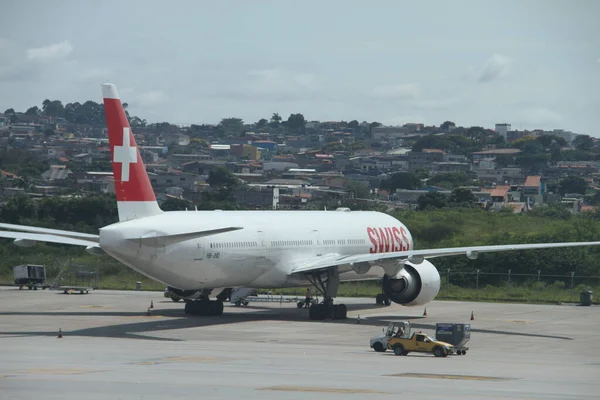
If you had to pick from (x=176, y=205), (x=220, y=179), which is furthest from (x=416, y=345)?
(x=220, y=179)

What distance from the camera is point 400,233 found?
6297 centimetres

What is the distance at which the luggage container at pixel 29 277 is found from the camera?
7156cm

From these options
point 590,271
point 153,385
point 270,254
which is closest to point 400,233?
point 270,254

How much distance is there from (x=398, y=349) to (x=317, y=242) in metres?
17.0

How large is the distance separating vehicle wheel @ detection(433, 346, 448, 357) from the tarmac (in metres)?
0.28

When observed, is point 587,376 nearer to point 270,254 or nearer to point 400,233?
point 270,254

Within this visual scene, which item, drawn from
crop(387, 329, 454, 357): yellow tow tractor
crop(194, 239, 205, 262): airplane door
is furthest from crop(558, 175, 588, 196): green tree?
crop(387, 329, 454, 357): yellow tow tractor

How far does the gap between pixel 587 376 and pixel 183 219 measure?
18.7 metres

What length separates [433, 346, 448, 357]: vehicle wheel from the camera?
126 feet

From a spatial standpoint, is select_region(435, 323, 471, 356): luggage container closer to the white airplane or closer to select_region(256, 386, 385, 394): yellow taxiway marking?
the white airplane

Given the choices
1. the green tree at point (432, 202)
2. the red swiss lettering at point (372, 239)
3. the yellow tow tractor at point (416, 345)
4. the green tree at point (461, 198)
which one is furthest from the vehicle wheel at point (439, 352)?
the green tree at point (461, 198)

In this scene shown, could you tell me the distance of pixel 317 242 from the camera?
182ft

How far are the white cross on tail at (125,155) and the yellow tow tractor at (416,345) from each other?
477 inches

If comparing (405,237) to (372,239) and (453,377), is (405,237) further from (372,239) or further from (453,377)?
(453,377)
